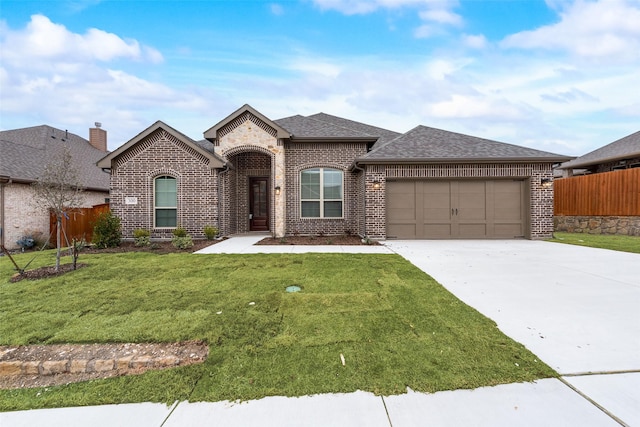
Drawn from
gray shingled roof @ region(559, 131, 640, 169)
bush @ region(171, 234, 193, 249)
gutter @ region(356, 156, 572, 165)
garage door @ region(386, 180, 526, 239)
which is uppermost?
gray shingled roof @ region(559, 131, 640, 169)

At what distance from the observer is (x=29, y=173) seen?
460 inches

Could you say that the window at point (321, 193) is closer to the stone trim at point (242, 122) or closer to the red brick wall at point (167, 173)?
the stone trim at point (242, 122)

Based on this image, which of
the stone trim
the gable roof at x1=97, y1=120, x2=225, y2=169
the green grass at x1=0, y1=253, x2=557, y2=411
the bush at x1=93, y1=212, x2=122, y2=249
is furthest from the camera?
the stone trim

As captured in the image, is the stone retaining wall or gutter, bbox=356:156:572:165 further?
the stone retaining wall

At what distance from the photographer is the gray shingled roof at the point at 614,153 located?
14819 millimetres

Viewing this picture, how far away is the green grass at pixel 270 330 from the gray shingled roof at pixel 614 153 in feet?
58.5

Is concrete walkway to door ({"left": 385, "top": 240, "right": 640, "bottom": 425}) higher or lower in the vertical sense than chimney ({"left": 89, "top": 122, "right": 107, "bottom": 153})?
lower

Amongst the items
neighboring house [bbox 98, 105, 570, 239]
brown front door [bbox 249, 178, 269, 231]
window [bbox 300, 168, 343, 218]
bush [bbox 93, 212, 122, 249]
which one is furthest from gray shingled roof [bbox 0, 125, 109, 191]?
window [bbox 300, 168, 343, 218]

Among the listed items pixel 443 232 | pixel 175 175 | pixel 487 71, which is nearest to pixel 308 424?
pixel 443 232

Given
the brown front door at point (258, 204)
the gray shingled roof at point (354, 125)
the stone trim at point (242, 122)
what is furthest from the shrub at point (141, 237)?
the gray shingled roof at point (354, 125)

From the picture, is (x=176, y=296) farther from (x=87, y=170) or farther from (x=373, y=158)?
(x=87, y=170)

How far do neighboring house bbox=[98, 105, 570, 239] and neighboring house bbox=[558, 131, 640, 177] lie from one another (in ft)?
A: 27.6

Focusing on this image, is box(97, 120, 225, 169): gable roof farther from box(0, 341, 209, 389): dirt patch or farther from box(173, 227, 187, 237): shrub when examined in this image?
box(0, 341, 209, 389): dirt patch

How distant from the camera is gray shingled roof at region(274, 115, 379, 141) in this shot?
1165 cm
